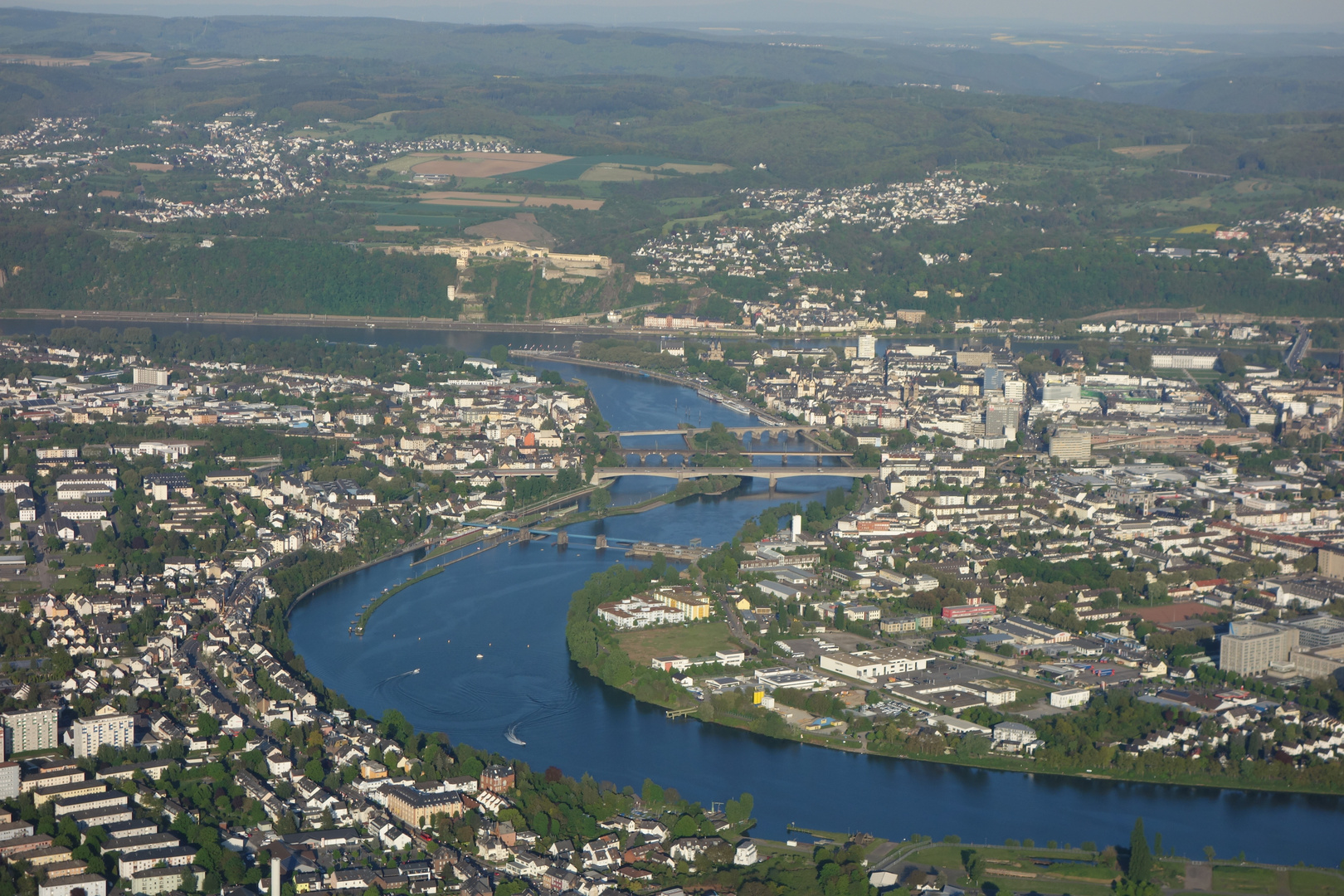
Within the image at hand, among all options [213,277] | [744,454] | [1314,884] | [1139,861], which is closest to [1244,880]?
[1314,884]

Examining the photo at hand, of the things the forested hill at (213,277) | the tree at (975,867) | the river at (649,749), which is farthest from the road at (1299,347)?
the tree at (975,867)

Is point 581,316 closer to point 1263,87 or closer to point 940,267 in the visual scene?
point 940,267

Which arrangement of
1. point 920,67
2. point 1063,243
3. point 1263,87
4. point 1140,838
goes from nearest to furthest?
point 1140,838, point 1063,243, point 1263,87, point 920,67

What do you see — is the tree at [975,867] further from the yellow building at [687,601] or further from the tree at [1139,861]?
the yellow building at [687,601]

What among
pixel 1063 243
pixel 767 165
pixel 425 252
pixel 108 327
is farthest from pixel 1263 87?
pixel 108 327

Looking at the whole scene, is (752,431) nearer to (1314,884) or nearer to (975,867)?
(975,867)

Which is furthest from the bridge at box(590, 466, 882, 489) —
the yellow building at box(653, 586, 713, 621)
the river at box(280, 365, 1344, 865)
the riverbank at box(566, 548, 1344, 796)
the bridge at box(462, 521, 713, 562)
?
the riverbank at box(566, 548, 1344, 796)

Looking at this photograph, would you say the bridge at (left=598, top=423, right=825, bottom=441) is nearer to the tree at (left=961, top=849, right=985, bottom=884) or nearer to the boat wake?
the boat wake

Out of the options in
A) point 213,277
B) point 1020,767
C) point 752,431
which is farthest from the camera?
point 213,277
